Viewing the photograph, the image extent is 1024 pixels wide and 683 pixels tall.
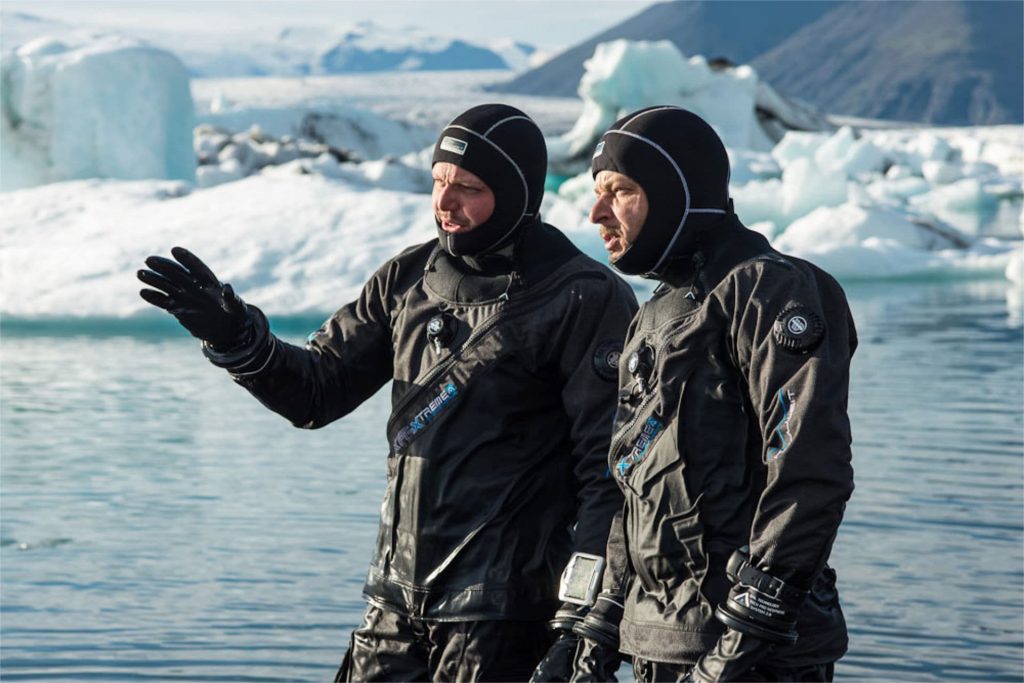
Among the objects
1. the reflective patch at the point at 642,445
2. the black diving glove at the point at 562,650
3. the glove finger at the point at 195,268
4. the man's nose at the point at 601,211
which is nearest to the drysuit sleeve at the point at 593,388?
the black diving glove at the point at 562,650

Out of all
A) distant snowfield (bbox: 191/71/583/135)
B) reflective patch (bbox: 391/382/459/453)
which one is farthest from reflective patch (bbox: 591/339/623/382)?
distant snowfield (bbox: 191/71/583/135)

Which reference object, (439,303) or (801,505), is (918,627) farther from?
(801,505)

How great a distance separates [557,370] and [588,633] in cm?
66

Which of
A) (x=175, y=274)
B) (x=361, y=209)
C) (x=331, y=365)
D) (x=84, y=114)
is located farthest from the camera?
(x=84, y=114)

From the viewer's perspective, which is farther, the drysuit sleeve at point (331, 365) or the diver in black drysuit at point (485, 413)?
the drysuit sleeve at point (331, 365)

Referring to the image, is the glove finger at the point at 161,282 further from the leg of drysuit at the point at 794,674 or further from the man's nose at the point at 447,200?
the leg of drysuit at the point at 794,674

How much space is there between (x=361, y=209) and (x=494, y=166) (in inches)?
501

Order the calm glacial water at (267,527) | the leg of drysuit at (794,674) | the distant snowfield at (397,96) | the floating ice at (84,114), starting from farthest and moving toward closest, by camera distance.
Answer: the distant snowfield at (397,96) → the floating ice at (84,114) → the calm glacial water at (267,527) → the leg of drysuit at (794,674)

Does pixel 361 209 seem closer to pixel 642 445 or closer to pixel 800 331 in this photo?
pixel 642 445

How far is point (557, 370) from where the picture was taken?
3.51m

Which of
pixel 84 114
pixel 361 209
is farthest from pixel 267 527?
pixel 84 114

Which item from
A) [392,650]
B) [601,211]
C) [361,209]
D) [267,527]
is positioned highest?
[601,211]

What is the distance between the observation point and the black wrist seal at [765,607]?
2.60 meters

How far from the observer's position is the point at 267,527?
24.3 ft
